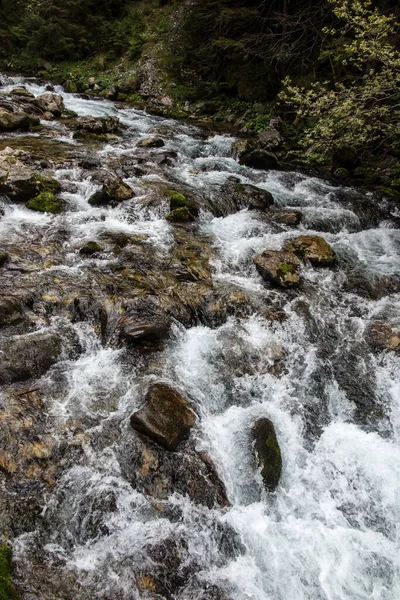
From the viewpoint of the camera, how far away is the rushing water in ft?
13.8

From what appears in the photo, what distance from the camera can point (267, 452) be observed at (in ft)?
17.0

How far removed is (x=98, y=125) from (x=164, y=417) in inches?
563

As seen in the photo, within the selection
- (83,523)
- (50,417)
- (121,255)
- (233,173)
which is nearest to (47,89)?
(233,173)

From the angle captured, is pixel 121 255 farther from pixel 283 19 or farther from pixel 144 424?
pixel 283 19

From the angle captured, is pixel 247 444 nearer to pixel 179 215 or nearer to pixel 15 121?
pixel 179 215

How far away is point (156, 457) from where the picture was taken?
4.93m

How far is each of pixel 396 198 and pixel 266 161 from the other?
4587mm

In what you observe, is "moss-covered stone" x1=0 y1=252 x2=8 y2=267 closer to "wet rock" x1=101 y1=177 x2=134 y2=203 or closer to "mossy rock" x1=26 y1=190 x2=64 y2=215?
"mossy rock" x1=26 y1=190 x2=64 y2=215

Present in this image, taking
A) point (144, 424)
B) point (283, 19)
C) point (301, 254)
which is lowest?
point (144, 424)

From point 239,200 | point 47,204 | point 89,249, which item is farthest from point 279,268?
point 47,204

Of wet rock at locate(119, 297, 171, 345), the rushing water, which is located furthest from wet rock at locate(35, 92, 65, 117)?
wet rock at locate(119, 297, 171, 345)

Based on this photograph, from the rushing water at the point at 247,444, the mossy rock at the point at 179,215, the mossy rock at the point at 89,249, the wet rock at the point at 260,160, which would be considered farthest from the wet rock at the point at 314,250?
the wet rock at the point at 260,160

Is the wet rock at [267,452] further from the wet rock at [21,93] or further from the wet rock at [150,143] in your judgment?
the wet rock at [21,93]

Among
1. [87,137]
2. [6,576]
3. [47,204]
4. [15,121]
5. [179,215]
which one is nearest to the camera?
[6,576]
